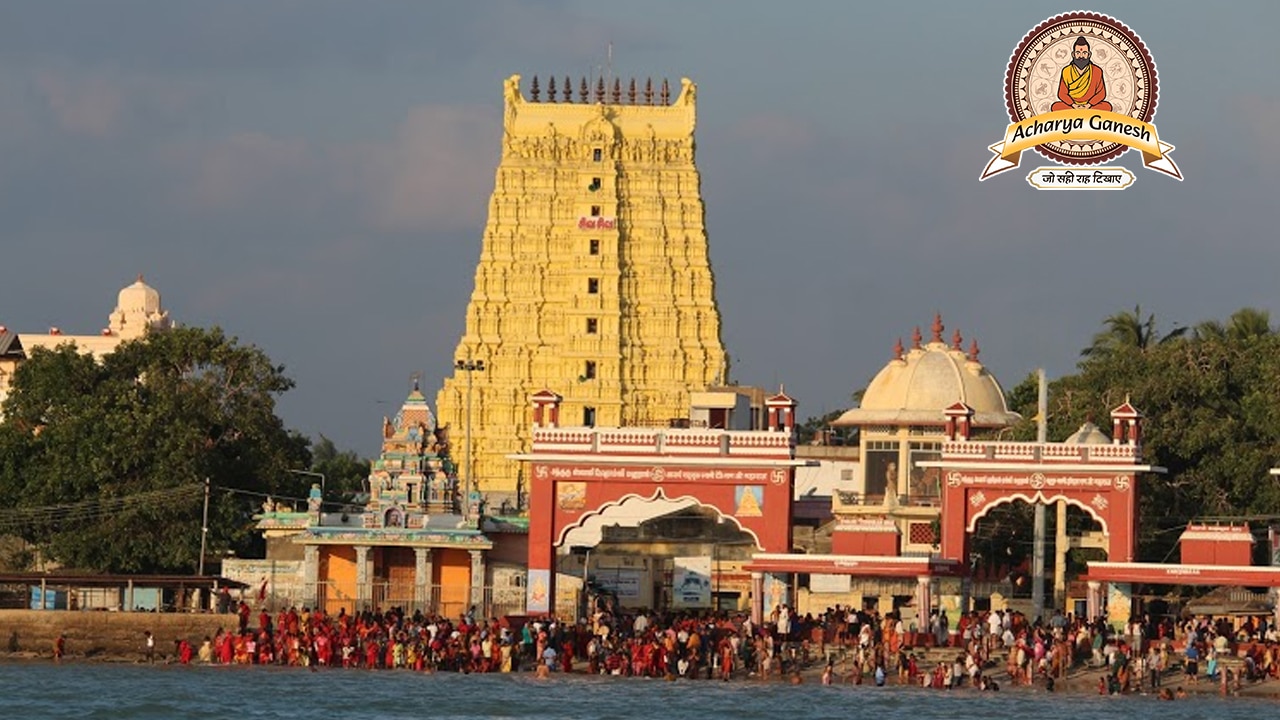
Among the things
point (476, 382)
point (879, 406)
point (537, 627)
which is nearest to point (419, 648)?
point (537, 627)

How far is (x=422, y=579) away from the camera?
65.4m

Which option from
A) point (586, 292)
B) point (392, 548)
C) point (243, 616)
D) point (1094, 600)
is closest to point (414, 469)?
point (392, 548)

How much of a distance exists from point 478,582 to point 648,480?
5.64 m

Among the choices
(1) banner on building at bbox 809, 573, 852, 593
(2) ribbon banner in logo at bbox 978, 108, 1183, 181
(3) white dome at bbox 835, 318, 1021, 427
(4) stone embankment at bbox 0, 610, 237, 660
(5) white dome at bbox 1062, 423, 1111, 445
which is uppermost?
(2) ribbon banner in logo at bbox 978, 108, 1183, 181

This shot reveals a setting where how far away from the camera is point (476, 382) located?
106m

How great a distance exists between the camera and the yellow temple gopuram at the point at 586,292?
106000mm

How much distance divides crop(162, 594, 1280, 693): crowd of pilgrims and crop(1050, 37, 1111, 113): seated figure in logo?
1061 cm

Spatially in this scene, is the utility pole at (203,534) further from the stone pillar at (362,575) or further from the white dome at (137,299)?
the white dome at (137,299)

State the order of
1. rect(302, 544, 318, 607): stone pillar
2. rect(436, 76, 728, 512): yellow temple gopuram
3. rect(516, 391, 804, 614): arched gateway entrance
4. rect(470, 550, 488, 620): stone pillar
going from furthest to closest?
rect(436, 76, 728, 512): yellow temple gopuram < rect(302, 544, 318, 607): stone pillar < rect(470, 550, 488, 620): stone pillar < rect(516, 391, 804, 614): arched gateway entrance

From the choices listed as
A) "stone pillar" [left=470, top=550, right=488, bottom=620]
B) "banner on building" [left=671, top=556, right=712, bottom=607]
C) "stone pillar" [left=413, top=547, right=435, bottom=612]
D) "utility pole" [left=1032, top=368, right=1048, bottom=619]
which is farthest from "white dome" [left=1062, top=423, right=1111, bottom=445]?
"stone pillar" [left=413, top=547, right=435, bottom=612]

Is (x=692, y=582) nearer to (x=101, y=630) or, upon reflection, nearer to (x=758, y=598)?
(x=758, y=598)

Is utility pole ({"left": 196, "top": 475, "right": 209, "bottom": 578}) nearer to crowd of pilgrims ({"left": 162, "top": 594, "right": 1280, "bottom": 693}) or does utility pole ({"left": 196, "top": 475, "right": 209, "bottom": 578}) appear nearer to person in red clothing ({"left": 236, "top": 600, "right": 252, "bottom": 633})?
person in red clothing ({"left": 236, "top": 600, "right": 252, "bottom": 633})

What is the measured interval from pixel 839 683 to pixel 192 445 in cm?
2135

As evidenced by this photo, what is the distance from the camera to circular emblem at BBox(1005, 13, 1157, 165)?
199 feet
